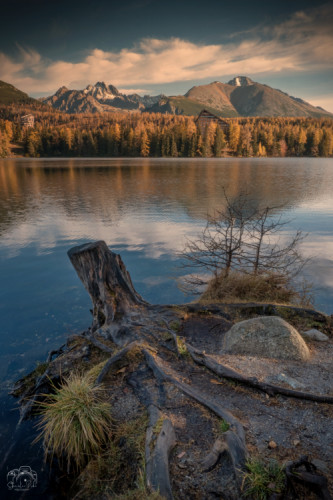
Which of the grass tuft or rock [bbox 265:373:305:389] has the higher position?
the grass tuft

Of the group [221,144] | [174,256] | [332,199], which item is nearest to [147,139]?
[221,144]

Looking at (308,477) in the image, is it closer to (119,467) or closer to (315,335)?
(119,467)

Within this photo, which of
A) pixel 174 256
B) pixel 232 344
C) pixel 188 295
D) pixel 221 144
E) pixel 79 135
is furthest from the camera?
pixel 79 135

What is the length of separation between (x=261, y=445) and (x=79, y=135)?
179m

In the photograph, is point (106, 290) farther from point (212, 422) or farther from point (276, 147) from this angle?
point (276, 147)

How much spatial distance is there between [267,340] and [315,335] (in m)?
1.94

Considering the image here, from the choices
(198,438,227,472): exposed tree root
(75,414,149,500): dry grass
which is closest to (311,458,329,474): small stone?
(198,438,227,472): exposed tree root

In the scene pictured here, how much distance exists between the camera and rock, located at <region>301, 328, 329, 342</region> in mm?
8773

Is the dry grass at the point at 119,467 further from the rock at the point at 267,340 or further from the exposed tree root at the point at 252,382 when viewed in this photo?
the rock at the point at 267,340

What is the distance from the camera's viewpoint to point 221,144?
487 ft

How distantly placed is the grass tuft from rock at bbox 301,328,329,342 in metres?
5.31

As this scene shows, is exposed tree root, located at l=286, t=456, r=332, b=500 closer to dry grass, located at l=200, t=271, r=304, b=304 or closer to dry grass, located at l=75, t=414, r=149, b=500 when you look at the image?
dry grass, located at l=75, t=414, r=149, b=500

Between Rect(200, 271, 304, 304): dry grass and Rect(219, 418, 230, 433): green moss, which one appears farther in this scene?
Rect(200, 271, 304, 304): dry grass

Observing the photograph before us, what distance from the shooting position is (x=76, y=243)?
21.0 meters
